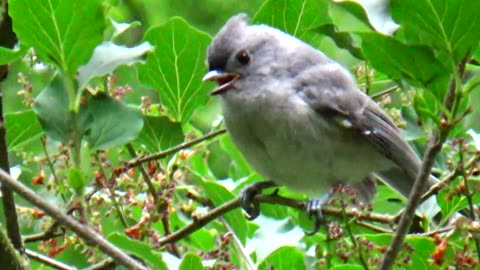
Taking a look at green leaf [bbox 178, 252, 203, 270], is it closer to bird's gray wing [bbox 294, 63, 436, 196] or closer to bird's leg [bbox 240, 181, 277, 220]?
bird's leg [bbox 240, 181, 277, 220]

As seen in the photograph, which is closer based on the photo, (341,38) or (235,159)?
(341,38)

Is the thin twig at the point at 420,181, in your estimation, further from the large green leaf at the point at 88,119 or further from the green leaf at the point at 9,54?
the green leaf at the point at 9,54

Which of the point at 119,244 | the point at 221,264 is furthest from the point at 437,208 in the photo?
the point at 119,244

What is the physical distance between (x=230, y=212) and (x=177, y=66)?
1.09 ft

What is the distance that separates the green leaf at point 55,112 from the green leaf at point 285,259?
504mm

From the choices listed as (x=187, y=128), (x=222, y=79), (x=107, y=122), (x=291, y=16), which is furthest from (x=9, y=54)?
(x=222, y=79)

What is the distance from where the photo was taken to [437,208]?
2037 millimetres

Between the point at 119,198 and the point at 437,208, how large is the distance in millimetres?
696

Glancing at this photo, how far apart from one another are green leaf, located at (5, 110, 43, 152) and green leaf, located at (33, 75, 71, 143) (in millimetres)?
204

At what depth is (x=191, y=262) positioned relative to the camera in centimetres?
160

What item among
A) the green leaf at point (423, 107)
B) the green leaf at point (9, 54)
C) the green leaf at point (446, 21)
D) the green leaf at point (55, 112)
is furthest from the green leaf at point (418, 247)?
the green leaf at point (9, 54)

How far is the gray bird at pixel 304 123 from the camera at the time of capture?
8.49ft

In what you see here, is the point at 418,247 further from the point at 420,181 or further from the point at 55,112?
the point at 55,112

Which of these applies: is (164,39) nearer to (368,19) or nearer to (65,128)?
(65,128)
